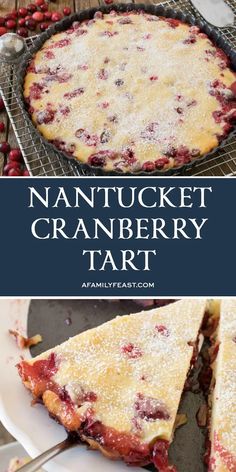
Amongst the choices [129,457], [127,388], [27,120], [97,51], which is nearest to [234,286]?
[127,388]

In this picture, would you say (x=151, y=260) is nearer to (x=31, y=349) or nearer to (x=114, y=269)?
(x=114, y=269)

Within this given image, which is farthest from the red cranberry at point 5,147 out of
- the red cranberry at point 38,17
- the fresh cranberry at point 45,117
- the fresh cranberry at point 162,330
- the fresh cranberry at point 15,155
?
the fresh cranberry at point 162,330

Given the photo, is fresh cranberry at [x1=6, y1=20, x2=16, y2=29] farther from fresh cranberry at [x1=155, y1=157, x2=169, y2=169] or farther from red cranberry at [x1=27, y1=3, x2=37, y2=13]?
fresh cranberry at [x1=155, y1=157, x2=169, y2=169]

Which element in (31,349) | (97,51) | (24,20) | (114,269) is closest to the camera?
(114,269)

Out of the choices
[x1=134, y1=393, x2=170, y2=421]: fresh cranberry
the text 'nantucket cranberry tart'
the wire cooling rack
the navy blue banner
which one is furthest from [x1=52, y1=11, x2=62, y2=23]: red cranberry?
[x1=134, y1=393, x2=170, y2=421]: fresh cranberry

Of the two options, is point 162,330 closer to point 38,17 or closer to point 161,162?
point 161,162

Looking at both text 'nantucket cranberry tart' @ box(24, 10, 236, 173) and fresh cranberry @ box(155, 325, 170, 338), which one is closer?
fresh cranberry @ box(155, 325, 170, 338)

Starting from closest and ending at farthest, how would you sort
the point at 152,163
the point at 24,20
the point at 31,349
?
1. the point at 31,349
2. the point at 152,163
3. the point at 24,20
